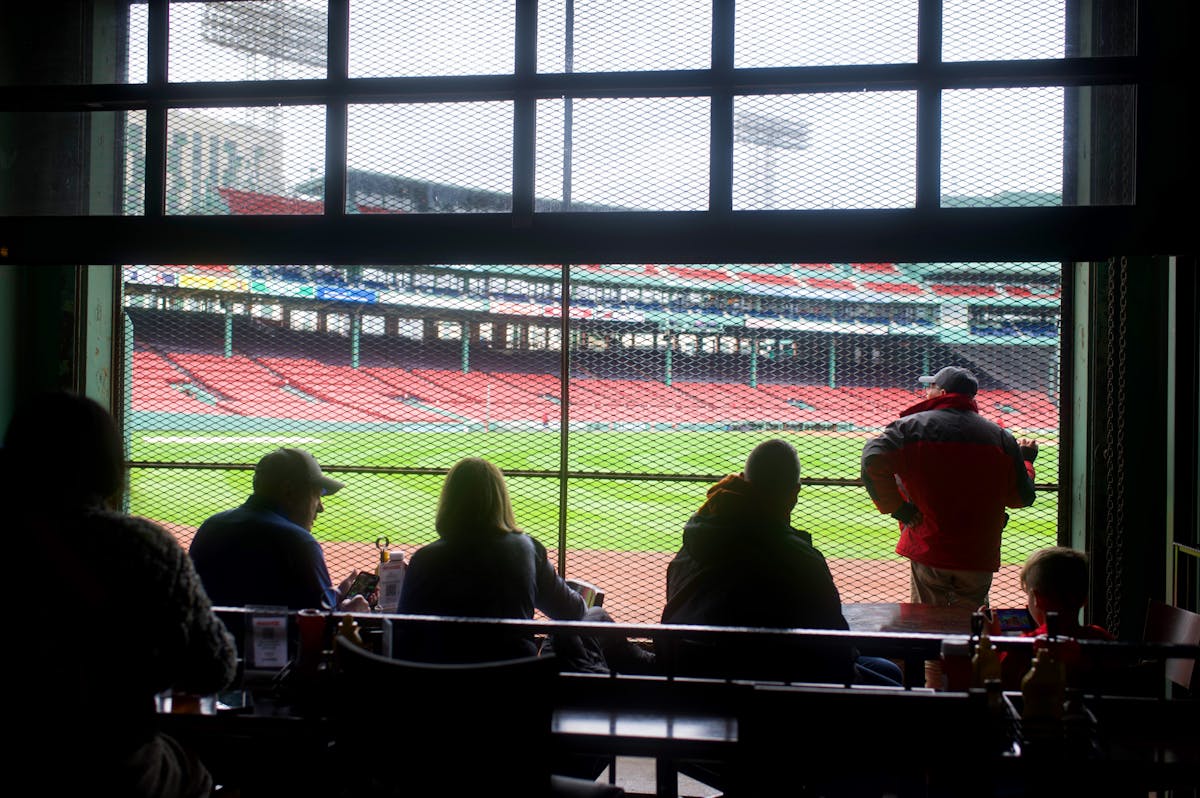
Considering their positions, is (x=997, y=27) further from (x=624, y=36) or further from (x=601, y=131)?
(x=601, y=131)

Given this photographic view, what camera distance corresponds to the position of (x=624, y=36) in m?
3.15

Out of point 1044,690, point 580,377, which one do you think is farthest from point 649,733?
point 580,377

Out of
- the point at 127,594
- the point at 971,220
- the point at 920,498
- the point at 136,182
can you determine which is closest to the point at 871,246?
the point at 971,220

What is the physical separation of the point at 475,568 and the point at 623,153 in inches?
59.8

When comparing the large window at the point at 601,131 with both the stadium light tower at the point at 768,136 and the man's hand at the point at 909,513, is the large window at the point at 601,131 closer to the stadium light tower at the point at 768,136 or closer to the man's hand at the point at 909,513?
the stadium light tower at the point at 768,136

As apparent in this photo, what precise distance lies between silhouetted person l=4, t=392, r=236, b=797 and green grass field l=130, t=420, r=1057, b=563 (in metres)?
15.4

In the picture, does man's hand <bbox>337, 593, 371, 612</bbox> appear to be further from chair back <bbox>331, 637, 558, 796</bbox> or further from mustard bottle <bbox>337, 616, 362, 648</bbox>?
chair back <bbox>331, 637, 558, 796</bbox>

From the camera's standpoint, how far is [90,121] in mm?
3332

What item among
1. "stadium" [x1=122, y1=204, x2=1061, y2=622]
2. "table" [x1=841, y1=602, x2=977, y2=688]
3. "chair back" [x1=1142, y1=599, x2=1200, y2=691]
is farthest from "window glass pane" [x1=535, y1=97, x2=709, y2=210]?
"chair back" [x1=1142, y1=599, x2=1200, y2=691]

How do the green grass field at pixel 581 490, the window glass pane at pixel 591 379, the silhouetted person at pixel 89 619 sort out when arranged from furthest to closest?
the green grass field at pixel 581 490, the window glass pane at pixel 591 379, the silhouetted person at pixel 89 619

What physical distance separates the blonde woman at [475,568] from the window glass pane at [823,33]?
1.68m

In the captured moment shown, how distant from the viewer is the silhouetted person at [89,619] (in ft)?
4.96

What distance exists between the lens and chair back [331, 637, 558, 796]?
1.61 metres

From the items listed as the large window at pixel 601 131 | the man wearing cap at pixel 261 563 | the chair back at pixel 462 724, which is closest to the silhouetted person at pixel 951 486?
the large window at pixel 601 131
